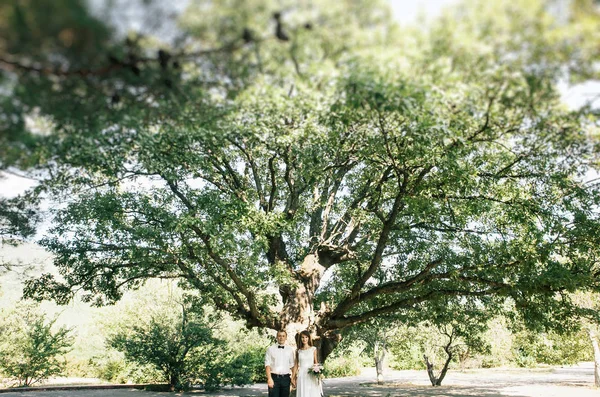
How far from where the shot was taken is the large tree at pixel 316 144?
14.0 feet

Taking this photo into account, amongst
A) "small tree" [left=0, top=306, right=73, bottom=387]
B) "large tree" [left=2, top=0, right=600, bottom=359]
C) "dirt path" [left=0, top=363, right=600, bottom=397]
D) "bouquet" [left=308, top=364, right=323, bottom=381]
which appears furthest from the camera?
"small tree" [left=0, top=306, right=73, bottom=387]

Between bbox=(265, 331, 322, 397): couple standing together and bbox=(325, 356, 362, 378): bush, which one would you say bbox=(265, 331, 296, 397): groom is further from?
bbox=(325, 356, 362, 378): bush

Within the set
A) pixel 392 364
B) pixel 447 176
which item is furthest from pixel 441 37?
pixel 392 364

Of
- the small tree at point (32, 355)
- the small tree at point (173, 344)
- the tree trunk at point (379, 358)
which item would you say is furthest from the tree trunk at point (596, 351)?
the small tree at point (32, 355)

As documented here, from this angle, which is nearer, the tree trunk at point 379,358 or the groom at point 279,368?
the groom at point 279,368

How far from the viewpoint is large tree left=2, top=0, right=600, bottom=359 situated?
4.26 m

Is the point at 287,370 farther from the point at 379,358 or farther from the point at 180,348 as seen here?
the point at 379,358

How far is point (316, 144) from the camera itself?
877cm

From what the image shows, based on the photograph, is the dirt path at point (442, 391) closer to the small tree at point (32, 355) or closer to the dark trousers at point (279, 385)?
the small tree at point (32, 355)

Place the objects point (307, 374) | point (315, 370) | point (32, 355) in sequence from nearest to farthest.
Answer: point (315, 370) → point (307, 374) → point (32, 355)

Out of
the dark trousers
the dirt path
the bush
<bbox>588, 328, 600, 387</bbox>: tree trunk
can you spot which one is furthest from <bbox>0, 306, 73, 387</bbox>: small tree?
<bbox>588, 328, 600, 387</bbox>: tree trunk

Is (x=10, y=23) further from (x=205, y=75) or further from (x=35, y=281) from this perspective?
(x=35, y=281)

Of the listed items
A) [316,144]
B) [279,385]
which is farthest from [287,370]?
[316,144]

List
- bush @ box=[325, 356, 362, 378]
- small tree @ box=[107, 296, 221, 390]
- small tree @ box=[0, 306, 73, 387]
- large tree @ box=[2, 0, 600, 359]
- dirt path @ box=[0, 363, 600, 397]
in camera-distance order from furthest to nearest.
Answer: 1. bush @ box=[325, 356, 362, 378]
2. small tree @ box=[0, 306, 73, 387]
3. small tree @ box=[107, 296, 221, 390]
4. dirt path @ box=[0, 363, 600, 397]
5. large tree @ box=[2, 0, 600, 359]
